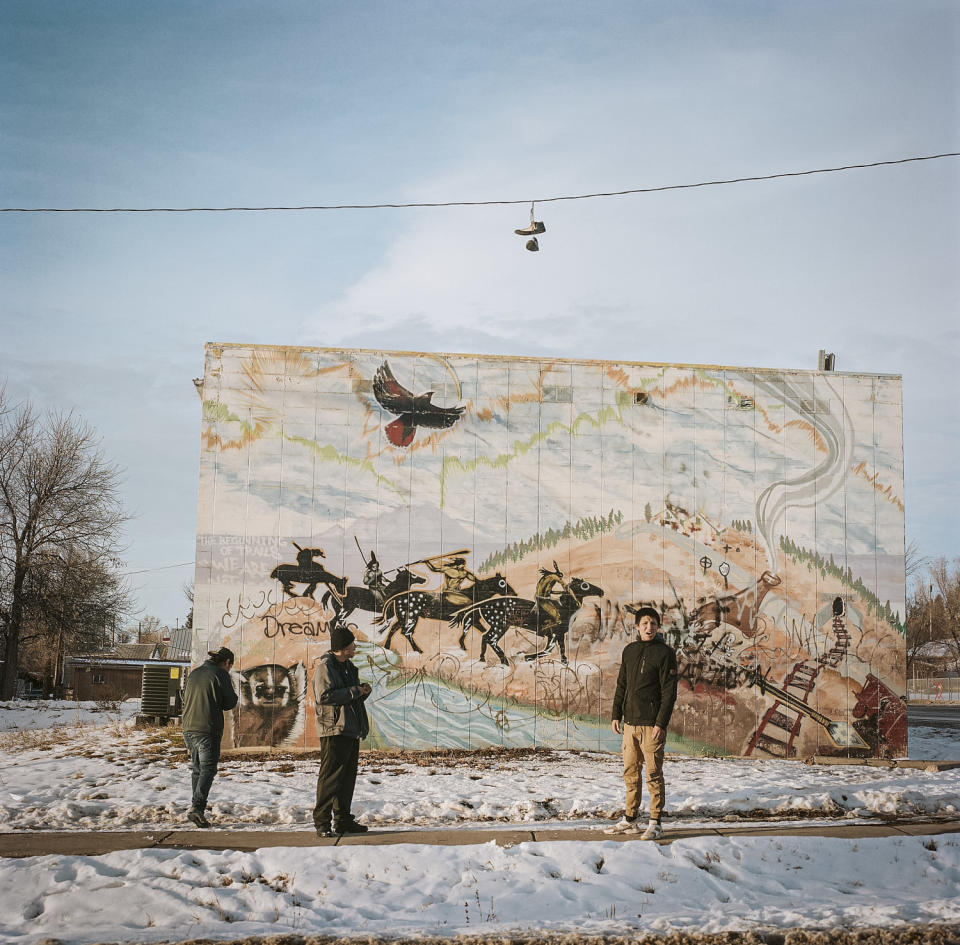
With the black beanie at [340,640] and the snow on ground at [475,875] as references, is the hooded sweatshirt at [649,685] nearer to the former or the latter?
the snow on ground at [475,875]

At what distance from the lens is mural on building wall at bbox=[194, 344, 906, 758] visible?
1502cm

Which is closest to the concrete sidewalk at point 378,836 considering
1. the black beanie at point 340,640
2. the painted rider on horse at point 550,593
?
the black beanie at point 340,640

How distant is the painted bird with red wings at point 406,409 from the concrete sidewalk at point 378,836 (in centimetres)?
792

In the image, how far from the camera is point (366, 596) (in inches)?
597

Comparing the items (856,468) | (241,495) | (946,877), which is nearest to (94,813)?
(241,495)

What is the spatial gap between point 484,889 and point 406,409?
9.86m

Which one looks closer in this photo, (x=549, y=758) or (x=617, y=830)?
(x=617, y=830)

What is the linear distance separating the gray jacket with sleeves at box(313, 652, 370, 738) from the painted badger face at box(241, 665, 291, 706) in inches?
250

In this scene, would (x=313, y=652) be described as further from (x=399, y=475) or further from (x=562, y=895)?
(x=562, y=895)

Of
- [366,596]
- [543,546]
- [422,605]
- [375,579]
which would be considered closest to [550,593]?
[543,546]

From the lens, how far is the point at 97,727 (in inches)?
789

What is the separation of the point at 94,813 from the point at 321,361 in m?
8.08

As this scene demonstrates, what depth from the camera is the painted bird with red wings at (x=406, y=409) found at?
15.6 m

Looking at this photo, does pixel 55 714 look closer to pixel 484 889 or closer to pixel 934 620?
pixel 484 889
